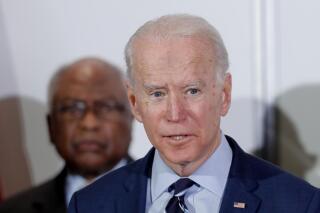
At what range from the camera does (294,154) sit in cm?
176

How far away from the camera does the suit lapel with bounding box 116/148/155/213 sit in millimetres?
1319

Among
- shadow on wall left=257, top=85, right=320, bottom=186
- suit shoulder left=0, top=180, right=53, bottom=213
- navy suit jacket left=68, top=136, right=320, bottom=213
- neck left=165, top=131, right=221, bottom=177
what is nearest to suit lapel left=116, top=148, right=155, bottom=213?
navy suit jacket left=68, top=136, right=320, bottom=213

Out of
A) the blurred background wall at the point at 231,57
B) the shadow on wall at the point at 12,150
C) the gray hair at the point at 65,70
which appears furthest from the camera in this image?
the shadow on wall at the point at 12,150

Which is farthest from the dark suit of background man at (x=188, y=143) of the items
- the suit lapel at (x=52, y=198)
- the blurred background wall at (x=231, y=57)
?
the suit lapel at (x=52, y=198)

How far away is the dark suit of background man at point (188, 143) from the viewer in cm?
117

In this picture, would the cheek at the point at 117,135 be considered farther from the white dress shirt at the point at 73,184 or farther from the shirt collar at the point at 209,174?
the shirt collar at the point at 209,174

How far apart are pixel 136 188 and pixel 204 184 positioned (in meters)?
0.17

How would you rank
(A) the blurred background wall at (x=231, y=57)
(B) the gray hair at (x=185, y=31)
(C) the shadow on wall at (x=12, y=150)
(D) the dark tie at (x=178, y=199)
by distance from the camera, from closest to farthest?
(B) the gray hair at (x=185, y=31), (D) the dark tie at (x=178, y=199), (A) the blurred background wall at (x=231, y=57), (C) the shadow on wall at (x=12, y=150)

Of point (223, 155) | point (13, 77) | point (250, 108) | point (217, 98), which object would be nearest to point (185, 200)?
point (223, 155)

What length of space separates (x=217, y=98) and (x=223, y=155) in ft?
0.50

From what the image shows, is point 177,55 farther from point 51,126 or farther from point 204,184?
point 51,126

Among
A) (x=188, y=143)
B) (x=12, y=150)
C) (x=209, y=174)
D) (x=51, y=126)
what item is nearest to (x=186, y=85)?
(x=188, y=143)

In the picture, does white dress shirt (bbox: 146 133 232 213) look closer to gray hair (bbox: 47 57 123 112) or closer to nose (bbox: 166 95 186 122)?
nose (bbox: 166 95 186 122)

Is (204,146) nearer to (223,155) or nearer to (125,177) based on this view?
(223,155)
